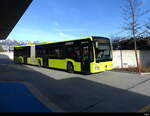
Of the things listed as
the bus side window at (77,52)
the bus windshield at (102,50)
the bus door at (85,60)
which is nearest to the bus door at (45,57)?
the bus side window at (77,52)

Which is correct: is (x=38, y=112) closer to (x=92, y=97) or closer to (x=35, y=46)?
(x=92, y=97)

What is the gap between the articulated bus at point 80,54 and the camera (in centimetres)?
941

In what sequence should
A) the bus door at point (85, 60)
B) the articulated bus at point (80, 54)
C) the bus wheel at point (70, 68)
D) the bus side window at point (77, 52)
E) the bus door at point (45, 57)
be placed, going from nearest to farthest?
the articulated bus at point (80, 54) < the bus door at point (85, 60) < the bus side window at point (77, 52) < the bus wheel at point (70, 68) < the bus door at point (45, 57)

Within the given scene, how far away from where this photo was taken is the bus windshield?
946 centimetres

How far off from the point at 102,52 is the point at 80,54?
168cm

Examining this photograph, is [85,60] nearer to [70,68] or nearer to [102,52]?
[102,52]

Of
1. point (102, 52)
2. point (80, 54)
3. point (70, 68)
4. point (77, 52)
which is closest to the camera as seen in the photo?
point (102, 52)

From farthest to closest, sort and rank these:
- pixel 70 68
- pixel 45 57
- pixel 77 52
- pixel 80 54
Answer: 1. pixel 45 57
2. pixel 70 68
3. pixel 77 52
4. pixel 80 54

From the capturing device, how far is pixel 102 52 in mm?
9938

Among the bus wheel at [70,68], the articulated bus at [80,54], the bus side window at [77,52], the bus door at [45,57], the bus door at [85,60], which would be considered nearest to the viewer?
the articulated bus at [80,54]

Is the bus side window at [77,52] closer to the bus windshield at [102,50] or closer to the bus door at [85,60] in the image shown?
the bus door at [85,60]

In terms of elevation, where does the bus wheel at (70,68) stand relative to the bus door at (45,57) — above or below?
below

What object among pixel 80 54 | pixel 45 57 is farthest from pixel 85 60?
pixel 45 57

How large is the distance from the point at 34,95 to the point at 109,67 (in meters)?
6.52
